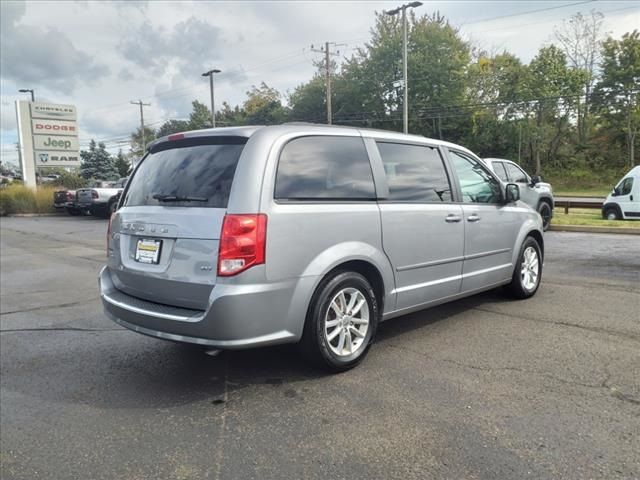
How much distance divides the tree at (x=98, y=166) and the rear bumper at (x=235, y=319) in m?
51.6

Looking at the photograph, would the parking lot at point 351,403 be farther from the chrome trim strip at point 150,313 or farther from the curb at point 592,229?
the curb at point 592,229

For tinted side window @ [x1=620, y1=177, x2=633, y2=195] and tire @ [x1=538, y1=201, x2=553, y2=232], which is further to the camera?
tinted side window @ [x1=620, y1=177, x2=633, y2=195]

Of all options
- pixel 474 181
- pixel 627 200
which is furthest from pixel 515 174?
pixel 474 181

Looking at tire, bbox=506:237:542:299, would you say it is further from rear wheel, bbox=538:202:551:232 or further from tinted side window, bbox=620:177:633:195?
tinted side window, bbox=620:177:633:195

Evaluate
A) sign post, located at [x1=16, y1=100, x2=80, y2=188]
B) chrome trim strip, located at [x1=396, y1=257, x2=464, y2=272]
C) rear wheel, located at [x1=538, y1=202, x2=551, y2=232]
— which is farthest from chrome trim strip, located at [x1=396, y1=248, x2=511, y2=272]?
sign post, located at [x1=16, y1=100, x2=80, y2=188]

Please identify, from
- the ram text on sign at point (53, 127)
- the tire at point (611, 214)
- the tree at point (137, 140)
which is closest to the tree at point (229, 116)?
the tree at point (137, 140)

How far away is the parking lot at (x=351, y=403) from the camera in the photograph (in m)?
2.65

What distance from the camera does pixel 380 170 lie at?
4176 mm

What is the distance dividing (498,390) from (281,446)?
1557mm

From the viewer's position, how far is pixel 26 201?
1082 inches

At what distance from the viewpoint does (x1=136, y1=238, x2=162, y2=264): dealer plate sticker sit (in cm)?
360

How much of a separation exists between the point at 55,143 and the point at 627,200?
32.1m

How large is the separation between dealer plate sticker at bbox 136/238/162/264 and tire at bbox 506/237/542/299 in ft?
12.9

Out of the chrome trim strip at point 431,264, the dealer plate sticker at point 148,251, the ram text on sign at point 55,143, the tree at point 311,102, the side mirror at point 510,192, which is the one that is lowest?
the chrome trim strip at point 431,264
